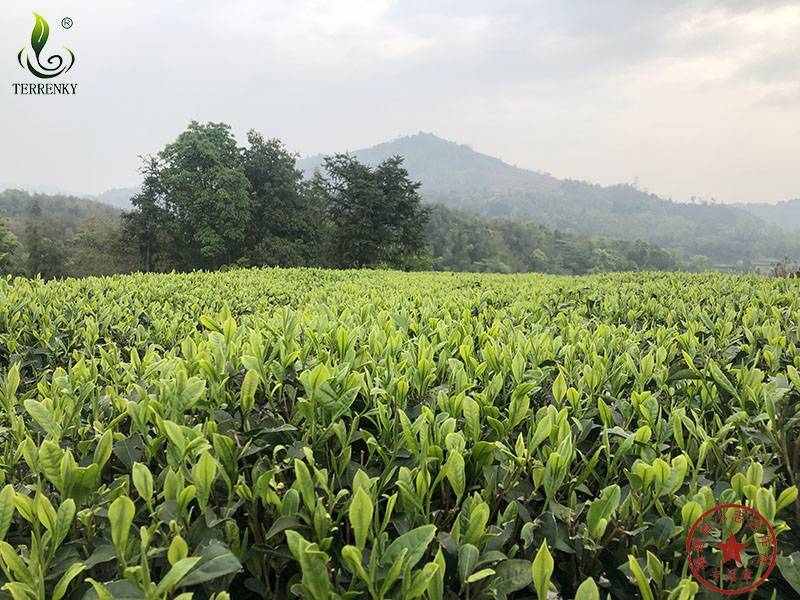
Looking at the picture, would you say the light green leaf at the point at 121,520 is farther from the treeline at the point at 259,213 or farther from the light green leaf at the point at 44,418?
the treeline at the point at 259,213

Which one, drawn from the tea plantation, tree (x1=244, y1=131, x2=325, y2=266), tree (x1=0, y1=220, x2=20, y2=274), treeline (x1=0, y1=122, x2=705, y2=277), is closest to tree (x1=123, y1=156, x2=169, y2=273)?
treeline (x1=0, y1=122, x2=705, y2=277)

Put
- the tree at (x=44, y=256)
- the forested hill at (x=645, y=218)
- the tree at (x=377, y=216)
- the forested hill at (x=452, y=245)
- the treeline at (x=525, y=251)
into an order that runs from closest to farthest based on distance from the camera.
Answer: the tree at (x=377, y=216)
the tree at (x=44, y=256)
the forested hill at (x=452, y=245)
the treeline at (x=525, y=251)
the forested hill at (x=645, y=218)

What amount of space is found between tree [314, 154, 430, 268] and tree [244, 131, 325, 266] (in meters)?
1.81

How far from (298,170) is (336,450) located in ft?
119

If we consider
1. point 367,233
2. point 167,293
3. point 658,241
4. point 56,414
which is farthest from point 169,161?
point 658,241

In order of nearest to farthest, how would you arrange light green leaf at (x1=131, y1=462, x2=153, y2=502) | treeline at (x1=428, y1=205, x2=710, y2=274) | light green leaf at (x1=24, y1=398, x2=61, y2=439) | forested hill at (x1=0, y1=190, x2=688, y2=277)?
light green leaf at (x1=131, y1=462, x2=153, y2=502) < light green leaf at (x1=24, y1=398, x2=61, y2=439) < forested hill at (x1=0, y1=190, x2=688, y2=277) < treeline at (x1=428, y1=205, x2=710, y2=274)

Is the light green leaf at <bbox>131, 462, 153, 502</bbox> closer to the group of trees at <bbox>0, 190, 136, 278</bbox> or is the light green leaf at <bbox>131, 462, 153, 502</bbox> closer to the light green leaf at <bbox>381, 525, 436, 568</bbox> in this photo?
the light green leaf at <bbox>381, 525, 436, 568</bbox>

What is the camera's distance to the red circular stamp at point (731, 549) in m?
0.95

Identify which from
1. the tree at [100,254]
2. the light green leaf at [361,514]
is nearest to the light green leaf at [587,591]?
the light green leaf at [361,514]

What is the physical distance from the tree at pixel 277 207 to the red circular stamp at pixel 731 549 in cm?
3128

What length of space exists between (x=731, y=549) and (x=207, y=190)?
32.2 meters

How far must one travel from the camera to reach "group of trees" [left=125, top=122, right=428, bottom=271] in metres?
30.3

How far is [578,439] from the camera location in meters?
1.39

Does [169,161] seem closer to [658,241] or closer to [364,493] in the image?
[364,493]
